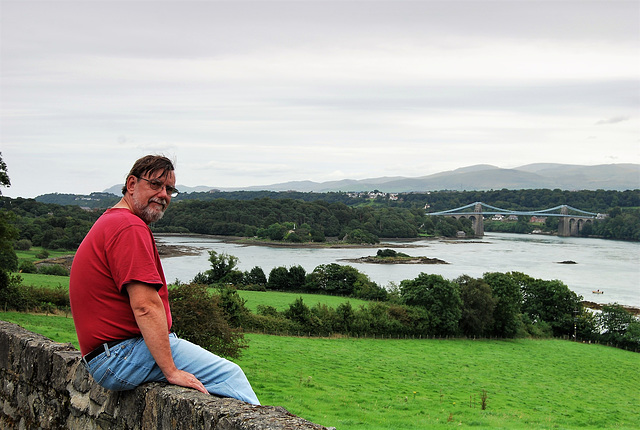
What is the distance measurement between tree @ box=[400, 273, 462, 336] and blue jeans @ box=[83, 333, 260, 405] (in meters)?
28.3

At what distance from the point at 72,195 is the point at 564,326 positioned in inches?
6308

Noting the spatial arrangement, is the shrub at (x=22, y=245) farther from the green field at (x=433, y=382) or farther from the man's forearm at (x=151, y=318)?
the man's forearm at (x=151, y=318)

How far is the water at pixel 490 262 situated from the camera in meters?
47.6

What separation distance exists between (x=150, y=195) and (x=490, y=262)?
62.0 m

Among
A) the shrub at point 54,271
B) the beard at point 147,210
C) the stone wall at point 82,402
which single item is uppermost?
the beard at point 147,210

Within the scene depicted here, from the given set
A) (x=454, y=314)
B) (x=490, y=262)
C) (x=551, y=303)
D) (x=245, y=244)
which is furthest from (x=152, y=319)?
(x=245, y=244)

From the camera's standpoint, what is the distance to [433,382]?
17719 mm

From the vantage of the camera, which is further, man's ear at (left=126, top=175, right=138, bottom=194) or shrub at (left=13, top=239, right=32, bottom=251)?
shrub at (left=13, top=239, right=32, bottom=251)

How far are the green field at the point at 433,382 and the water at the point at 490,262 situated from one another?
19817 mm

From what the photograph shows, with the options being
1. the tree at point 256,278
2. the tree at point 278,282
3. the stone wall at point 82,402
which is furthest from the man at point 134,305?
the tree at point 256,278

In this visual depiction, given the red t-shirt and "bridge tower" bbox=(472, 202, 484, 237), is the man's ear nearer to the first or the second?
the red t-shirt

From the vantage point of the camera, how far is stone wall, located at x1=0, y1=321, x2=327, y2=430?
7.43 ft

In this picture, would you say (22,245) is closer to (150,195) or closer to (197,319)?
(197,319)

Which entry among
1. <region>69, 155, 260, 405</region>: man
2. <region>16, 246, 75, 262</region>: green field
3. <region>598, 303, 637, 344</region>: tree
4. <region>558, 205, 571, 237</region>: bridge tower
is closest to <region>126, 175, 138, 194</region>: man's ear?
<region>69, 155, 260, 405</region>: man
